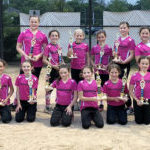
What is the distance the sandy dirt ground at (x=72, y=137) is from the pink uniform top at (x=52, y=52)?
122 cm

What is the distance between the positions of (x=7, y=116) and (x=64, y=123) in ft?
3.51

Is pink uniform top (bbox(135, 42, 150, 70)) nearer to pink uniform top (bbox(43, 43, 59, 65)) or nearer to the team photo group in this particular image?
the team photo group

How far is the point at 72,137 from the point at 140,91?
150 centimetres

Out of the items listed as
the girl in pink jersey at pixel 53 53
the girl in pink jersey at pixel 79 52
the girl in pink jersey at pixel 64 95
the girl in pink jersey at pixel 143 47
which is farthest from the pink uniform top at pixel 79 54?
the girl in pink jersey at pixel 143 47

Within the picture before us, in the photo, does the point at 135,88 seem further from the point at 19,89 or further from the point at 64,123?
the point at 19,89

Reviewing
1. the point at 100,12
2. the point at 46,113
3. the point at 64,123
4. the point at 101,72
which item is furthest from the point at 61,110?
the point at 100,12

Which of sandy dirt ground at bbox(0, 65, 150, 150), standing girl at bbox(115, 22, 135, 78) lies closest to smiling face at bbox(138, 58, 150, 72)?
standing girl at bbox(115, 22, 135, 78)

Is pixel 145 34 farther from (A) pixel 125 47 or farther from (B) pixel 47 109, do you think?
(B) pixel 47 109

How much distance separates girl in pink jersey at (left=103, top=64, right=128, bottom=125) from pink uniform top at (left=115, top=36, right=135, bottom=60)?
0.46 metres

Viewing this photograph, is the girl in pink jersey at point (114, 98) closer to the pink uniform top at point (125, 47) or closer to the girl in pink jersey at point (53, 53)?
the pink uniform top at point (125, 47)

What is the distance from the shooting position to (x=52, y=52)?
5094mm

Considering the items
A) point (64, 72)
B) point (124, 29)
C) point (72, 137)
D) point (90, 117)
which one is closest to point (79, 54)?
point (64, 72)

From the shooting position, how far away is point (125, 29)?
485cm

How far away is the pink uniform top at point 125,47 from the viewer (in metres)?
4.89
